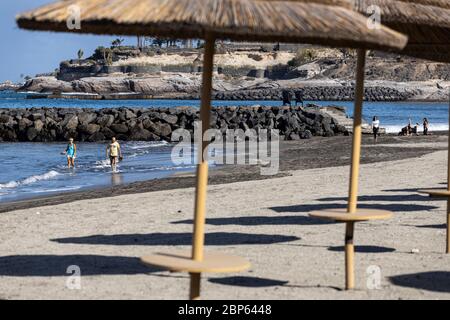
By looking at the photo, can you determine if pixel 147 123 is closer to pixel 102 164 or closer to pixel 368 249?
pixel 102 164

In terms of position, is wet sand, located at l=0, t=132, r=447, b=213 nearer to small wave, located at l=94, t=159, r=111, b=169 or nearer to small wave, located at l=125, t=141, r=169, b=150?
small wave, located at l=94, t=159, r=111, b=169

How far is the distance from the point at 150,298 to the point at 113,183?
14772mm

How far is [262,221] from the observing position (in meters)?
12.8

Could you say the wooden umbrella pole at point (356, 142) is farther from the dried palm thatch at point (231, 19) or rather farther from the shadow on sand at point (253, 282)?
the dried palm thatch at point (231, 19)

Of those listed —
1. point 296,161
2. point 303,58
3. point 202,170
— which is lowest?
point 296,161

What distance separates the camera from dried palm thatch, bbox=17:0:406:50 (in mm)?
6301

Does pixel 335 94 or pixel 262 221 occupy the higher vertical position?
pixel 262 221

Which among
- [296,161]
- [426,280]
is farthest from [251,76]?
[426,280]

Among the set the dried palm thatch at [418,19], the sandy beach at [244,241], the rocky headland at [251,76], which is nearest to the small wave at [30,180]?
the sandy beach at [244,241]

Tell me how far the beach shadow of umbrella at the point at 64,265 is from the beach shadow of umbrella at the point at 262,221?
2695mm

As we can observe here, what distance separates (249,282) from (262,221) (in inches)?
157

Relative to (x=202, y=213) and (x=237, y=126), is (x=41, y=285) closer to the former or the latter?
(x=202, y=213)

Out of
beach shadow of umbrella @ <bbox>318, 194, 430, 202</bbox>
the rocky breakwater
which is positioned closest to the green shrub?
the rocky breakwater

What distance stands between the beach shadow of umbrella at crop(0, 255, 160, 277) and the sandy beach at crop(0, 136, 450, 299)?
12 millimetres
